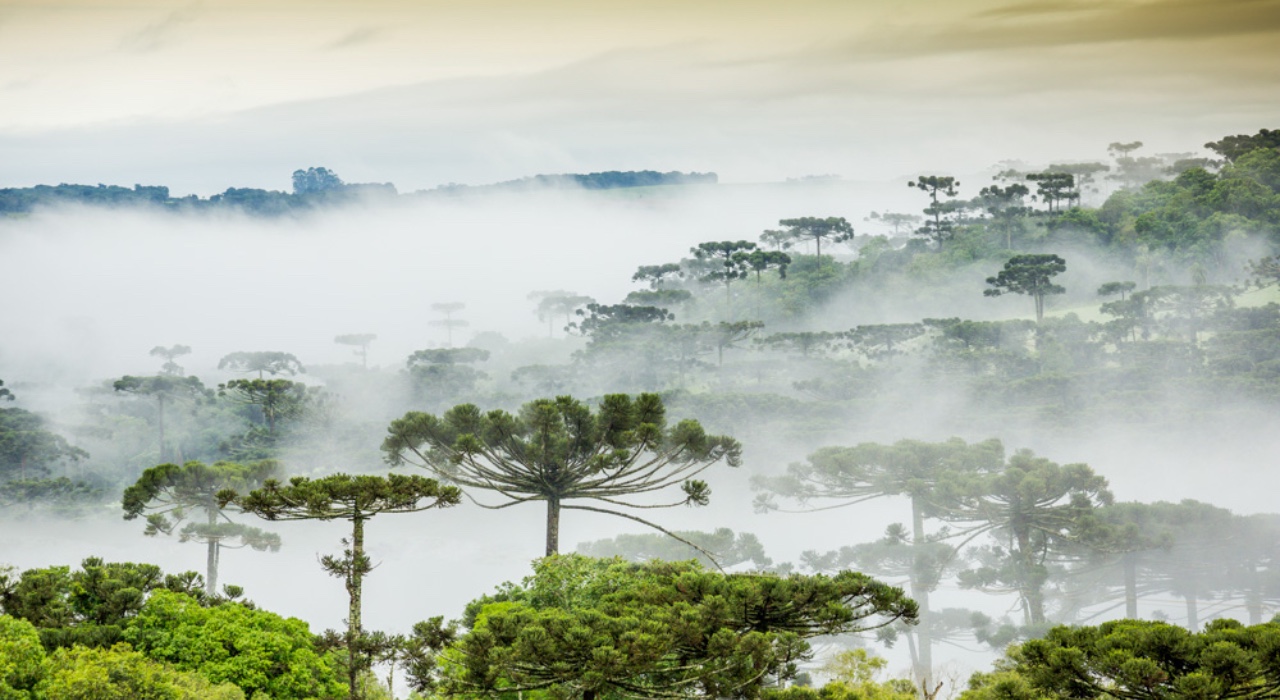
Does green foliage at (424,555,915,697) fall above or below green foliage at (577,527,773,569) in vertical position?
above

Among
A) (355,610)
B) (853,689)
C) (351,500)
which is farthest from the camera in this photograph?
(853,689)

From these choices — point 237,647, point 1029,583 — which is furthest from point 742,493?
point 237,647

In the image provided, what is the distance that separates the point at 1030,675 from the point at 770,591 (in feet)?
15.5

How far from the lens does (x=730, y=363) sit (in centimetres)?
12025

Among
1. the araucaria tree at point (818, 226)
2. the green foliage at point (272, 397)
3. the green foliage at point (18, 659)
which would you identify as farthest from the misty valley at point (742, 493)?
the araucaria tree at point (818, 226)

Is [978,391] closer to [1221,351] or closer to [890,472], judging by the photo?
[1221,351]

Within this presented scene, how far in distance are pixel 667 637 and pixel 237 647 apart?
36.1 ft

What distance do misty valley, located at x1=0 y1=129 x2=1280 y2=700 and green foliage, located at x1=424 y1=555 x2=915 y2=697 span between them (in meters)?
0.08

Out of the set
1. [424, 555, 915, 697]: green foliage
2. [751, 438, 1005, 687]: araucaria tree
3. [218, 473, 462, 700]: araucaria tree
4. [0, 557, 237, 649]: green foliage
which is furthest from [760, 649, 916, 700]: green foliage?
[751, 438, 1005, 687]: araucaria tree

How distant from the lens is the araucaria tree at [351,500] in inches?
940

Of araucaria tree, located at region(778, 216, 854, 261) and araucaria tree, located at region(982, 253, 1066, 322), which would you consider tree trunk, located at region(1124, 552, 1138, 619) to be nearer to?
araucaria tree, located at region(982, 253, 1066, 322)

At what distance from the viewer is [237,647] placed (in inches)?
1090

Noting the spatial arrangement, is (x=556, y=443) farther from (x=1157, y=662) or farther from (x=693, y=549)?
(x=693, y=549)

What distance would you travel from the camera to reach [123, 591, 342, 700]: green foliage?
27.5 meters
